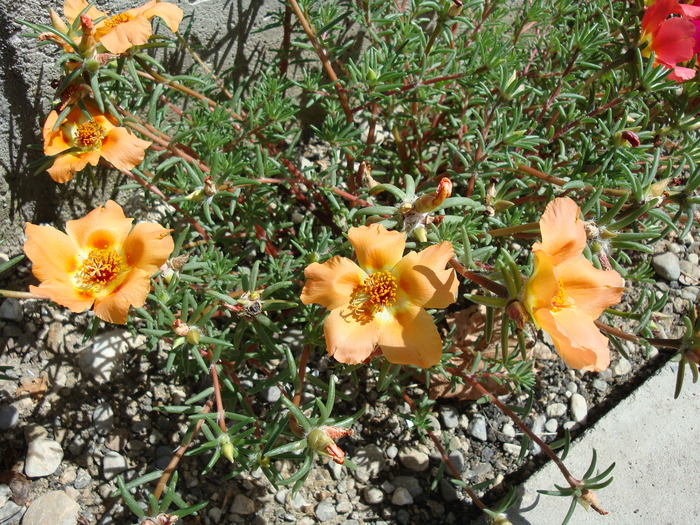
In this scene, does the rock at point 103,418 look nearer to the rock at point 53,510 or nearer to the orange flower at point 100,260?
the rock at point 53,510

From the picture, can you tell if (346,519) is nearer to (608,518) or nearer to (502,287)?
(608,518)

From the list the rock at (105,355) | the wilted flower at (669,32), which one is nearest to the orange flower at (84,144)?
the rock at (105,355)

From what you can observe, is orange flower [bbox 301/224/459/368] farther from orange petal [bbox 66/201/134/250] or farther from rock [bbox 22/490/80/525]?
rock [bbox 22/490/80/525]

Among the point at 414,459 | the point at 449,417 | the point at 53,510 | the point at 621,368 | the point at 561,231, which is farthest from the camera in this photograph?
the point at 621,368

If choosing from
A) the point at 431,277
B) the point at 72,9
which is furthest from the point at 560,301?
the point at 72,9

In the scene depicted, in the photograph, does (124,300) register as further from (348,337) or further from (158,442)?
(158,442)

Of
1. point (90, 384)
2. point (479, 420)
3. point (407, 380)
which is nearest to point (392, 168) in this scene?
point (407, 380)
